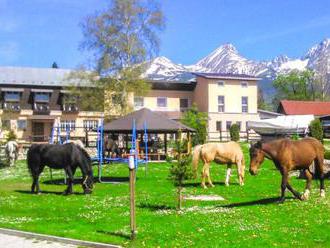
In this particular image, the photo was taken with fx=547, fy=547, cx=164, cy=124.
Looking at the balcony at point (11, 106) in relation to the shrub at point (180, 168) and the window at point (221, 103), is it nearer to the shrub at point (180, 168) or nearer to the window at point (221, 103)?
the window at point (221, 103)

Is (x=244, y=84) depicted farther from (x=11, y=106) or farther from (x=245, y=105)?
(x=11, y=106)

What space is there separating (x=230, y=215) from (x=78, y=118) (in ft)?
205

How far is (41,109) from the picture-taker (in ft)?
248

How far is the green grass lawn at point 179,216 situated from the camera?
12.5m

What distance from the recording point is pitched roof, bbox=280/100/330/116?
89.9 meters

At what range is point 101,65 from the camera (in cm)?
5797

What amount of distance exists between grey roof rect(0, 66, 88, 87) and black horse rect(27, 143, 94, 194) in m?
52.4

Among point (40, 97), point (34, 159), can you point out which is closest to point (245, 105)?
point (40, 97)

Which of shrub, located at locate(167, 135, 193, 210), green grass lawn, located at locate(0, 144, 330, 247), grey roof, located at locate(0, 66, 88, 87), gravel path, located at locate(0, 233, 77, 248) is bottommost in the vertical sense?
gravel path, located at locate(0, 233, 77, 248)

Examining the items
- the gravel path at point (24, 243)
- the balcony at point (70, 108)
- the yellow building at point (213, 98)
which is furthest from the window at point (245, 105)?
the gravel path at point (24, 243)

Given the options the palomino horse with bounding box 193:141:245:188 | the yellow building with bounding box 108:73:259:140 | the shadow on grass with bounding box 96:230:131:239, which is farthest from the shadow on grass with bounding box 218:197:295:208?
the yellow building with bounding box 108:73:259:140

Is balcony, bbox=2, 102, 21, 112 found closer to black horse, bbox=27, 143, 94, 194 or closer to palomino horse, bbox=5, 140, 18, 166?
palomino horse, bbox=5, 140, 18, 166

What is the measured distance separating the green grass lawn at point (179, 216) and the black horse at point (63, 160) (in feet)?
2.14

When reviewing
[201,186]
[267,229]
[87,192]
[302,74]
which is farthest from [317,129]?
[302,74]
